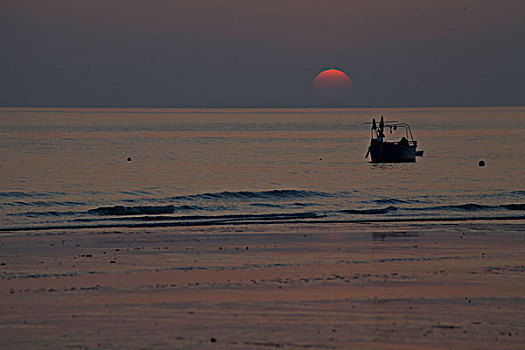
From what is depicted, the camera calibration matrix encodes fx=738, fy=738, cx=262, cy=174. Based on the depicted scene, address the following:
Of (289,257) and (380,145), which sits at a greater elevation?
(380,145)

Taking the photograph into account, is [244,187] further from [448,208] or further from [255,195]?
[448,208]

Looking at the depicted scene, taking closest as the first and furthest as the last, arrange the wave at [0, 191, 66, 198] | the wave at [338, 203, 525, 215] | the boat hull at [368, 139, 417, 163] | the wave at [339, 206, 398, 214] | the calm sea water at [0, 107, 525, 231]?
the calm sea water at [0, 107, 525, 231] → the wave at [339, 206, 398, 214] → the wave at [338, 203, 525, 215] → the wave at [0, 191, 66, 198] → the boat hull at [368, 139, 417, 163]

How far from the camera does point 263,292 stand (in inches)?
682

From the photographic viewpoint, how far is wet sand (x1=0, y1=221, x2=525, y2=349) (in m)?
13.7

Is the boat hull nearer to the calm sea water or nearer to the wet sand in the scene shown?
the calm sea water

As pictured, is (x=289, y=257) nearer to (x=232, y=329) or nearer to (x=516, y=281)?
(x=516, y=281)

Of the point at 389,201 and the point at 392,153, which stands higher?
the point at 392,153

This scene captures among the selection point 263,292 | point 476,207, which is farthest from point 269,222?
point 263,292

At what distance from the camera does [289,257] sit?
74.3 ft

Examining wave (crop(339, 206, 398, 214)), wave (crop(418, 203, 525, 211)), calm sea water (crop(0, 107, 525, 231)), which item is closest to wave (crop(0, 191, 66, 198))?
calm sea water (crop(0, 107, 525, 231))

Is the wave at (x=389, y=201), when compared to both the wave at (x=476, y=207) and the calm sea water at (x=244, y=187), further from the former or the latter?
the wave at (x=476, y=207)

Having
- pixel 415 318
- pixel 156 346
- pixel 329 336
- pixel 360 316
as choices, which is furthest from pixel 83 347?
pixel 415 318

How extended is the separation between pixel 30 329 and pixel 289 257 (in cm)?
996

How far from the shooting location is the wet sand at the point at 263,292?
45.0ft
